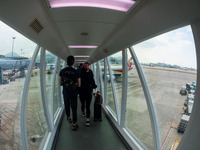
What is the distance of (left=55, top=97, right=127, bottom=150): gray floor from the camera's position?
3209 millimetres

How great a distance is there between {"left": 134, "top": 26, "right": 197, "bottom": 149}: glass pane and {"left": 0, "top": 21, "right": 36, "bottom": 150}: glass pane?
2.26 meters

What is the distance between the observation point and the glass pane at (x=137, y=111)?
292 centimetres

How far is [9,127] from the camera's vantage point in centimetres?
173

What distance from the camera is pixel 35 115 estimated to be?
288cm

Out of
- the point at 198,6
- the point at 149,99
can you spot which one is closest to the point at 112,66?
the point at 149,99

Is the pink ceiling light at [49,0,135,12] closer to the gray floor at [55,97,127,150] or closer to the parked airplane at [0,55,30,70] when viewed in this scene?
the parked airplane at [0,55,30,70]

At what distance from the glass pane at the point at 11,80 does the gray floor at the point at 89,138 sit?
1599mm

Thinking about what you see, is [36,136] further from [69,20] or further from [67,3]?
[67,3]

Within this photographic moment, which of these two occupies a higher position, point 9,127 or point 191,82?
point 191,82

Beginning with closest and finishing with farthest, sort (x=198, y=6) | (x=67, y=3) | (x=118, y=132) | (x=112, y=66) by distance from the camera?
(x=198, y=6)
(x=67, y=3)
(x=118, y=132)
(x=112, y=66)

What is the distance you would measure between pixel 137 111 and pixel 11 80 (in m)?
3.08

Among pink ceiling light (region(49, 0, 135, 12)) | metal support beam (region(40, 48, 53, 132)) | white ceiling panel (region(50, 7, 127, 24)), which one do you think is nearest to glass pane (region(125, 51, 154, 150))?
white ceiling panel (region(50, 7, 127, 24))

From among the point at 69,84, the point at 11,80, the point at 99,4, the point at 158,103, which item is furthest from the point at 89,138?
the point at 99,4

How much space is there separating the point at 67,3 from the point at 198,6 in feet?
4.48
